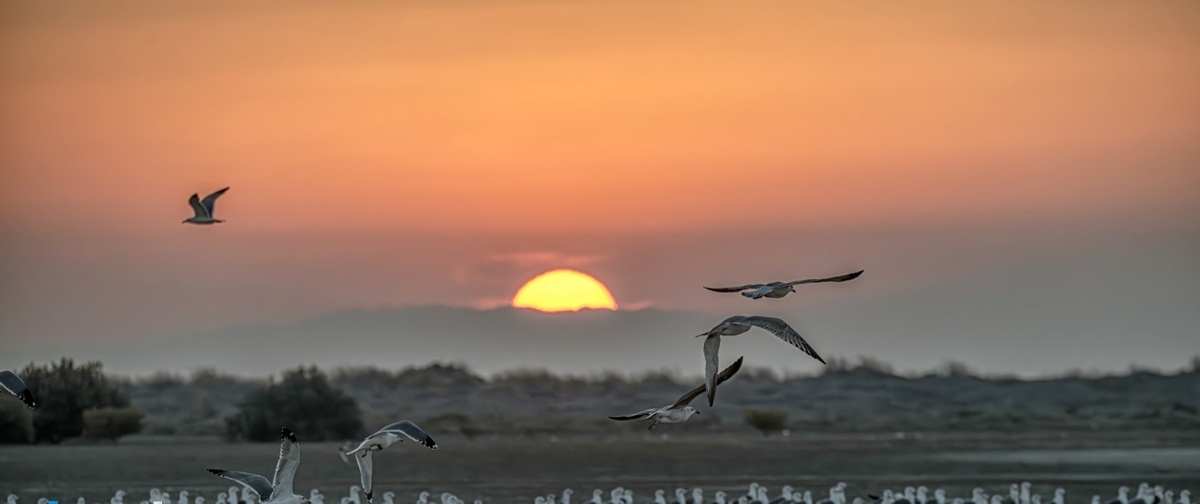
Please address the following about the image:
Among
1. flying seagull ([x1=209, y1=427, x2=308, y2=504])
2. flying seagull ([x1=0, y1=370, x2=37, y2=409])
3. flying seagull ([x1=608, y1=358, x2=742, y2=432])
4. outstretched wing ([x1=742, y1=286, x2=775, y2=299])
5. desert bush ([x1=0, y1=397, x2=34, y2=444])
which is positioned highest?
desert bush ([x1=0, y1=397, x2=34, y2=444])

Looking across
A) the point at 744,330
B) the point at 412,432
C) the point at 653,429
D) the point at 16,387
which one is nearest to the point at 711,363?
the point at 744,330

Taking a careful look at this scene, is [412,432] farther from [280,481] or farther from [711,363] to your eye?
Result: [711,363]

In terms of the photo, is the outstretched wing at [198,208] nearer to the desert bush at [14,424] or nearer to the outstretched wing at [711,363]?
the outstretched wing at [711,363]

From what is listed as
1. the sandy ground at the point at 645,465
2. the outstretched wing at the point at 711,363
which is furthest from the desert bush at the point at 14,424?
the outstretched wing at the point at 711,363

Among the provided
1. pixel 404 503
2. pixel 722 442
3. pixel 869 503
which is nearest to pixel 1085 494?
pixel 869 503

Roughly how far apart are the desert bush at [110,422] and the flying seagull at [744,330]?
140 ft

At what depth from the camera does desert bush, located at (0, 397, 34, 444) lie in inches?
2463

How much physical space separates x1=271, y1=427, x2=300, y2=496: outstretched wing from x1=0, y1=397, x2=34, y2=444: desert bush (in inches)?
1403

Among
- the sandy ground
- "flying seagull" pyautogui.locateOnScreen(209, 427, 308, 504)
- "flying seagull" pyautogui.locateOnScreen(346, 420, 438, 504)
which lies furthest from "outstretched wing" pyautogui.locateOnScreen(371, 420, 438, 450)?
the sandy ground

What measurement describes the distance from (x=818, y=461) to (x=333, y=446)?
1477cm

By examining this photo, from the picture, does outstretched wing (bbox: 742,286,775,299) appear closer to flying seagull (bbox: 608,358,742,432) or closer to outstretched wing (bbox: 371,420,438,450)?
flying seagull (bbox: 608,358,742,432)

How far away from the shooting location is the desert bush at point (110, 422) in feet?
212

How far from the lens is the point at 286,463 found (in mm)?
28812

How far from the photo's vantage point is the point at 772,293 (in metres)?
24.5
